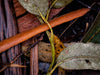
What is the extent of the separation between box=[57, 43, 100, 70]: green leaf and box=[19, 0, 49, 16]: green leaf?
32 centimetres

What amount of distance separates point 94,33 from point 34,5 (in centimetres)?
48

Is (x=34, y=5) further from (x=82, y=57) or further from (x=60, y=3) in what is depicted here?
(x=82, y=57)

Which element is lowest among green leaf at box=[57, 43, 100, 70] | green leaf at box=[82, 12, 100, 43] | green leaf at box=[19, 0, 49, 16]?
green leaf at box=[57, 43, 100, 70]

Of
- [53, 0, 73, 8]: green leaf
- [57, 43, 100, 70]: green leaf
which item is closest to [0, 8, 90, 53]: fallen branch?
[53, 0, 73, 8]: green leaf

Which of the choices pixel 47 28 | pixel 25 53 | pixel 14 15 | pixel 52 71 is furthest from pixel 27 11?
pixel 52 71

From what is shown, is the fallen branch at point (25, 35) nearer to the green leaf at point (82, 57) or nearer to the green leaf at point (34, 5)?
the green leaf at point (34, 5)

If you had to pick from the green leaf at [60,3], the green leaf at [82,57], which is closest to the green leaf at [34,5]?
the green leaf at [60,3]

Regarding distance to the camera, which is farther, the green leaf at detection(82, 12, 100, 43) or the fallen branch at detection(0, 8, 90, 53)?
the green leaf at detection(82, 12, 100, 43)

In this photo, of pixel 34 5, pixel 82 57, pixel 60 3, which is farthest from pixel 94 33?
pixel 34 5

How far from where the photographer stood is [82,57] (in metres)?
0.68

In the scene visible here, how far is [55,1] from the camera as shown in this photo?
28.0 inches

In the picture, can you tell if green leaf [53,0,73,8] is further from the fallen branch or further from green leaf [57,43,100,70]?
green leaf [57,43,100,70]

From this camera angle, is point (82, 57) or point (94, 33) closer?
point (82, 57)

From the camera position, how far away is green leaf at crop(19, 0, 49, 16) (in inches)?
26.6
